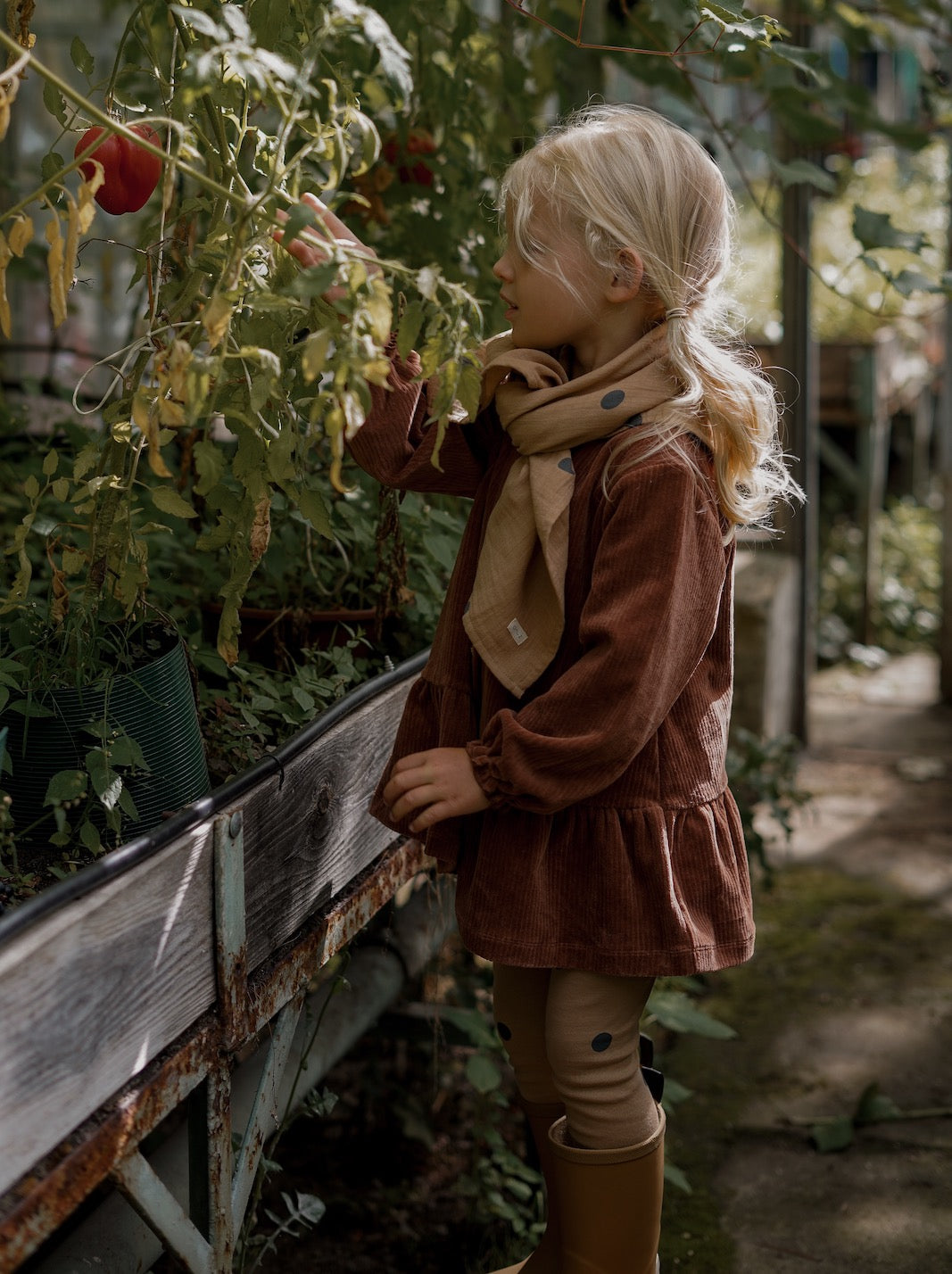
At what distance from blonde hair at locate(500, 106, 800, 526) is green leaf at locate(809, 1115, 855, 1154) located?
1.32m

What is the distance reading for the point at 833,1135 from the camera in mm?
A: 2244

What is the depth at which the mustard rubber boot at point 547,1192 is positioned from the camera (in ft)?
5.16

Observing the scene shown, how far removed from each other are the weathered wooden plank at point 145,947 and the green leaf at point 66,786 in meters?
0.14

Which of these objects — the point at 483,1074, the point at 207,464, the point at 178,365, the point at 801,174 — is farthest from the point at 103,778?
the point at 801,174

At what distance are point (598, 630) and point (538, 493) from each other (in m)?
0.16

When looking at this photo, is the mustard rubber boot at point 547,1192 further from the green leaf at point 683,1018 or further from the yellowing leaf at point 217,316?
the yellowing leaf at point 217,316

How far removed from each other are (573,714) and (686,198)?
0.55 meters

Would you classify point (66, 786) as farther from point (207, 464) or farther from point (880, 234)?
point (880, 234)

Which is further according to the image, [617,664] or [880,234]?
[880,234]

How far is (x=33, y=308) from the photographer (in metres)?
4.22

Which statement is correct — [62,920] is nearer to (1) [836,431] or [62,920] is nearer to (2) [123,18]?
(2) [123,18]

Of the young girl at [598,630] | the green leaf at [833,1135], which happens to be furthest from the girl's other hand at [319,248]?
the green leaf at [833,1135]

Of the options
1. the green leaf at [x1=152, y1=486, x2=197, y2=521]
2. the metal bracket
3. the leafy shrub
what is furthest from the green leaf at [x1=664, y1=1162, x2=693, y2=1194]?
the leafy shrub

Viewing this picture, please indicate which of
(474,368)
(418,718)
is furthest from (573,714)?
(474,368)
